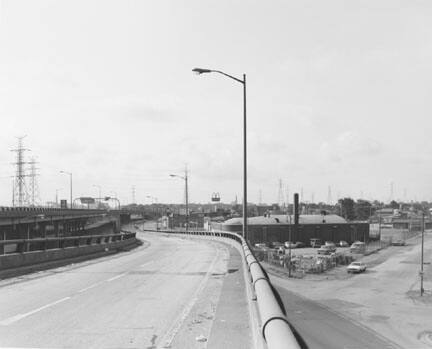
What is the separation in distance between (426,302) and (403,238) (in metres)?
120

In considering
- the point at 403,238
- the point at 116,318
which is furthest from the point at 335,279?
the point at 403,238

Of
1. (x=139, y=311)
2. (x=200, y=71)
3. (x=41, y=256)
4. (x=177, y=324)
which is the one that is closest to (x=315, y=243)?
(x=200, y=71)

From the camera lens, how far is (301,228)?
140 meters

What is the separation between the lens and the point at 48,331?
940cm

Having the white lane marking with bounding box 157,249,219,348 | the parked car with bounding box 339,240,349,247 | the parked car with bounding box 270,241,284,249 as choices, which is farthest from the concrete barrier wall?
the parked car with bounding box 339,240,349,247

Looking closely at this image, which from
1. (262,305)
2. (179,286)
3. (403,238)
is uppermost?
(262,305)

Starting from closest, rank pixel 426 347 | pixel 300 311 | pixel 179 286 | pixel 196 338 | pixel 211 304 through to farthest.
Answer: pixel 196 338 < pixel 211 304 < pixel 179 286 < pixel 426 347 < pixel 300 311

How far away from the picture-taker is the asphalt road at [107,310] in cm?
879

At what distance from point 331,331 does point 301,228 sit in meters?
105

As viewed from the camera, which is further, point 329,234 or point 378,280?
point 329,234

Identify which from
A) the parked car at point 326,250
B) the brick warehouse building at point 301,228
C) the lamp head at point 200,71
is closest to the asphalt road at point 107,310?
the lamp head at point 200,71

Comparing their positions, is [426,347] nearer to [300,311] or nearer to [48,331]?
[300,311]

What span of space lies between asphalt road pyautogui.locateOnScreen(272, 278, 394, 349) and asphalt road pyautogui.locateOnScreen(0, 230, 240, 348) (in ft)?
49.2

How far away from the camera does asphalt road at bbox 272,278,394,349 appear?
3166 cm
